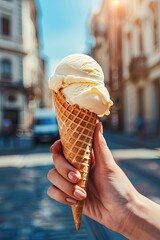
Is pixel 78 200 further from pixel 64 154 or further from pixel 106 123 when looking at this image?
pixel 106 123

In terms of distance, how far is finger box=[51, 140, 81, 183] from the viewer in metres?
1.74

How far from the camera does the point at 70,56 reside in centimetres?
187

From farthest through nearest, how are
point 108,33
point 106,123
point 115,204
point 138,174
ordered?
point 106,123 → point 108,33 → point 138,174 → point 115,204

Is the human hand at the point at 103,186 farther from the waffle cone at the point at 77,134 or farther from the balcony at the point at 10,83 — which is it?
the balcony at the point at 10,83

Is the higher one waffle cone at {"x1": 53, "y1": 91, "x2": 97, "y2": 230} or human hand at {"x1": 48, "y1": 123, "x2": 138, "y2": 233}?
waffle cone at {"x1": 53, "y1": 91, "x2": 97, "y2": 230}

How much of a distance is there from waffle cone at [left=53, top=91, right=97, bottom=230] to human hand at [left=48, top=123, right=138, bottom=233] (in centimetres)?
5

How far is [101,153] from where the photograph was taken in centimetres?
179

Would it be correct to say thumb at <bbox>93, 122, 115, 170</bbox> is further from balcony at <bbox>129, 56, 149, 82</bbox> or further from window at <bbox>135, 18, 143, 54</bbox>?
window at <bbox>135, 18, 143, 54</bbox>

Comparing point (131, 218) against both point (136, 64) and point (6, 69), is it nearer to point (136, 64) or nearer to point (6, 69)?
point (136, 64)

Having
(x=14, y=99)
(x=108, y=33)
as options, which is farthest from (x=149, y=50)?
(x=108, y=33)

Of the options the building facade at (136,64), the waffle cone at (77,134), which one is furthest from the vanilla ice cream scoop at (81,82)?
the building facade at (136,64)

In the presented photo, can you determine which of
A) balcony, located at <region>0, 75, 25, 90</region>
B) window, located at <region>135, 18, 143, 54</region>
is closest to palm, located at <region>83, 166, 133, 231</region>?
window, located at <region>135, 18, 143, 54</region>

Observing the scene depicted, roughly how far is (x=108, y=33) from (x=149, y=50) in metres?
19.7

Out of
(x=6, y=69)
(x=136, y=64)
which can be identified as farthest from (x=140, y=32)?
(x=6, y=69)
